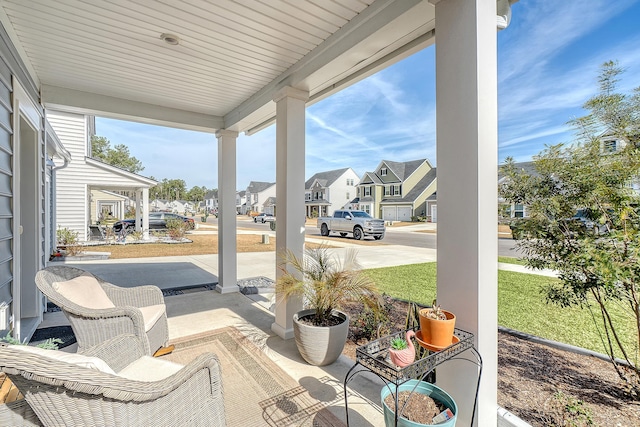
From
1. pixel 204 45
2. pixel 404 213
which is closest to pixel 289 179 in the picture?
pixel 204 45

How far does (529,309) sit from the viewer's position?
404cm

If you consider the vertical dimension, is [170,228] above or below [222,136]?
below

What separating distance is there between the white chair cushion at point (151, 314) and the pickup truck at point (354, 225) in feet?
40.7

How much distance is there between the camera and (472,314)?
166cm

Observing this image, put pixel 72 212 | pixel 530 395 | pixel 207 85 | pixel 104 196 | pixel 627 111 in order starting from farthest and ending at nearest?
pixel 104 196
pixel 72 212
pixel 207 85
pixel 530 395
pixel 627 111

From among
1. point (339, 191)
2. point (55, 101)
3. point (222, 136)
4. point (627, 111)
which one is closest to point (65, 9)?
point (55, 101)

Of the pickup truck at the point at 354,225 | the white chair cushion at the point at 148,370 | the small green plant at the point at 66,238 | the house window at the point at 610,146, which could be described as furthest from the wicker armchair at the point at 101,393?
the pickup truck at the point at 354,225

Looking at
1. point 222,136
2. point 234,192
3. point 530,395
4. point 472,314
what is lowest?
point 530,395

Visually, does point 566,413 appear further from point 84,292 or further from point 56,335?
point 56,335

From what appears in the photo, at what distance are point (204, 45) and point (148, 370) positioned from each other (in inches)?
105

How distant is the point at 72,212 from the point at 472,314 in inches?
514

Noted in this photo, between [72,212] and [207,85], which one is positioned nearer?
[207,85]

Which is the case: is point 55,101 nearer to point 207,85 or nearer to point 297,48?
point 207,85

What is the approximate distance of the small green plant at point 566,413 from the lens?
1735mm
